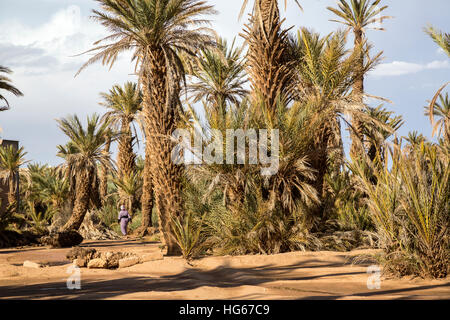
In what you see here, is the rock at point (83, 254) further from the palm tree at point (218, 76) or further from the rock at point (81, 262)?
the palm tree at point (218, 76)

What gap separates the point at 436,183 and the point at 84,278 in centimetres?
581

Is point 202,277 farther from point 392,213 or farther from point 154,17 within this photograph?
point 154,17

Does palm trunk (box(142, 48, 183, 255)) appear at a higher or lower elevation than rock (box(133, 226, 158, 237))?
higher

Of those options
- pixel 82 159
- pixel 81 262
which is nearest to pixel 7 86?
pixel 82 159

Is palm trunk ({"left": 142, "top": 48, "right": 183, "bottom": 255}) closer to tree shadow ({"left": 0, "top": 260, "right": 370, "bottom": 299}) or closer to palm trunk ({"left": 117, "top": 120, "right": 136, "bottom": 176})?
tree shadow ({"left": 0, "top": 260, "right": 370, "bottom": 299})

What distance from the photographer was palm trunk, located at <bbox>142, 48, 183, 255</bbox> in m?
11.8

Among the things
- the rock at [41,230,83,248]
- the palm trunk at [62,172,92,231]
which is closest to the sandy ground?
the rock at [41,230,83,248]

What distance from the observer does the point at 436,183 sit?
6.86 m

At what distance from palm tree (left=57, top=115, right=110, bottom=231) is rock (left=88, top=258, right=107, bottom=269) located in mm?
9093

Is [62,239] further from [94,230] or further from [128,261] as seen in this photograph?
[128,261]

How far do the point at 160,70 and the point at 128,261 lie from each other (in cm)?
512

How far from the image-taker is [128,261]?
963 cm

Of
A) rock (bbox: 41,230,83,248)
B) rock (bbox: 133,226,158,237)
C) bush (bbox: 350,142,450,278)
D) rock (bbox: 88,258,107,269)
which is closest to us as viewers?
bush (bbox: 350,142,450,278)

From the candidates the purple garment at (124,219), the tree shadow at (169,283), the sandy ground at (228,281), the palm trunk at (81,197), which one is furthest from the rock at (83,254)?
the purple garment at (124,219)
